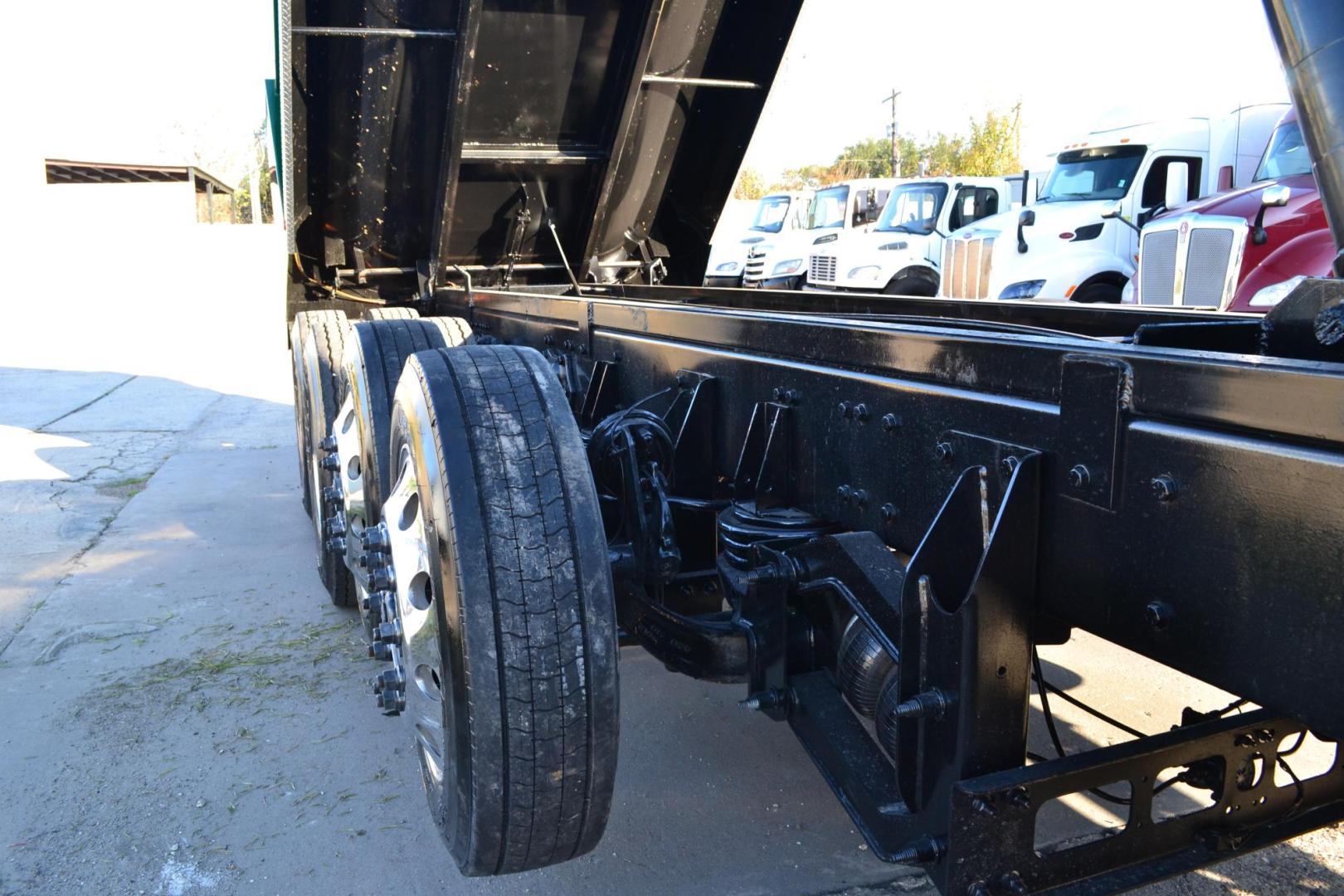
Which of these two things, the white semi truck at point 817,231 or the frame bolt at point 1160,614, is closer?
the frame bolt at point 1160,614

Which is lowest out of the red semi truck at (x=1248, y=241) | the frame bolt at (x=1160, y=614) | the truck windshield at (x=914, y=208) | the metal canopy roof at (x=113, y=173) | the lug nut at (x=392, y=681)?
the lug nut at (x=392, y=681)

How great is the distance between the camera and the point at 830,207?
18.2 m

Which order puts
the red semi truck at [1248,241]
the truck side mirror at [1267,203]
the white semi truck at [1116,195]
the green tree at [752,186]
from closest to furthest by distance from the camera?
1. the red semi truck at [1248,241]
2. the truck side mirror at [1267,203]
3. the white semi truck at [1116,195]
4. the green tree at [752,186]

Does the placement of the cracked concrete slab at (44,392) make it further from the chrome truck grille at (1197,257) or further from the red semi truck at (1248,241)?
the chrome truck grille at (1197,257)

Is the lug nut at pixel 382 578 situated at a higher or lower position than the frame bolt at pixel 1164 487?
lower

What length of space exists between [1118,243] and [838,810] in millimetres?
10230

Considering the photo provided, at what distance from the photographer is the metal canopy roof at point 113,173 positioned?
133 feet

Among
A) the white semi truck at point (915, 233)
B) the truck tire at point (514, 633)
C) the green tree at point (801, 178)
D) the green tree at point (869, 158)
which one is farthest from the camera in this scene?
the green tree at point (869, 158)

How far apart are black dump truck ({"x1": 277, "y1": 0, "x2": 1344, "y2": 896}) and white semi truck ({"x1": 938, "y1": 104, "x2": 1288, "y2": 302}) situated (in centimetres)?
881

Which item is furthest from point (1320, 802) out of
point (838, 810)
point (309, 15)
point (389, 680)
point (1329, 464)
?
point (309, 15)

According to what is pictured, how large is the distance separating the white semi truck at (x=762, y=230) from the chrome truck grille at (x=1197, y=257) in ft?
33.7

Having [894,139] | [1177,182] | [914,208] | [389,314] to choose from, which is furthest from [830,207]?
[894,139]

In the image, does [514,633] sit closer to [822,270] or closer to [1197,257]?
[1197,257]

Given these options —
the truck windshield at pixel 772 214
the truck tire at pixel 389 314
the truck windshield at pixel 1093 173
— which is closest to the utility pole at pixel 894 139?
the truck windshield at pixel 772 214
